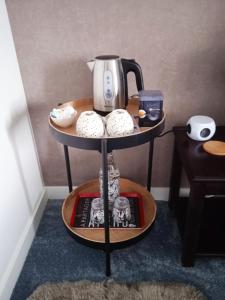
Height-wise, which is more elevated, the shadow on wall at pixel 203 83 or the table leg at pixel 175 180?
the shadow on wall at pixel 203 83

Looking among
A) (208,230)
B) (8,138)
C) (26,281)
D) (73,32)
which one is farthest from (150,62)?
(26,281)

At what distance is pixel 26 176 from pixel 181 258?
32.8 inches

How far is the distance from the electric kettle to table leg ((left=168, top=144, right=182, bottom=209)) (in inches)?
17.0

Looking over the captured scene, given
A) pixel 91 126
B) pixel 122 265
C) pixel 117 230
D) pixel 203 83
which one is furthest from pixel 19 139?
pixel 203 83

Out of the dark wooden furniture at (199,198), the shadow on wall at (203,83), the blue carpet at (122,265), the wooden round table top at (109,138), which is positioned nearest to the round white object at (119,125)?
the wooden round table top at (109,138)

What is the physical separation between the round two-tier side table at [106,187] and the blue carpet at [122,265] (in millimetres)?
97

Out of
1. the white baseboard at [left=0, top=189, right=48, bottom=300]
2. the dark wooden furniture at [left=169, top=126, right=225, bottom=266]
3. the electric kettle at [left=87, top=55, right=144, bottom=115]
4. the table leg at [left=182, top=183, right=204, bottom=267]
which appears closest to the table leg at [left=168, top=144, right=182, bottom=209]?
the dark wooden furniture at [left=169, top=126, right=225, bottom=266]

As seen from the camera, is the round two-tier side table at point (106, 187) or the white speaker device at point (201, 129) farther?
the white speaker device at point (201, 129)

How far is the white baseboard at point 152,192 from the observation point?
1.48 meters

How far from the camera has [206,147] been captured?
41.0 inches

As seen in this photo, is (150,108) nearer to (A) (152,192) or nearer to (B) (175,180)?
(B) (175,180)

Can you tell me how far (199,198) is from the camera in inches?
36.8

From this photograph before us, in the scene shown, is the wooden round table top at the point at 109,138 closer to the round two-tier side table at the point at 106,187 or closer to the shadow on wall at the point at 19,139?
the round two-tier side table at the point at 106,187

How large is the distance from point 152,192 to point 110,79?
2.57ft
